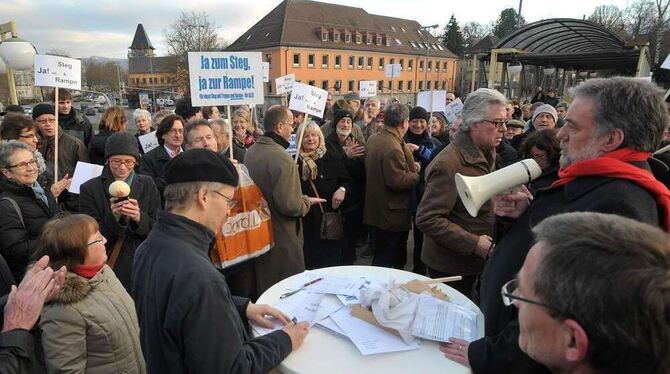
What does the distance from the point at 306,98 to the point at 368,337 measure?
3.59 metres

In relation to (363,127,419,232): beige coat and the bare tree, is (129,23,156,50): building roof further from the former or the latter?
(363,127,419,232): beige coat

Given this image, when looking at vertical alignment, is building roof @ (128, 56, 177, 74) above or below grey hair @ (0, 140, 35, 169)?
above

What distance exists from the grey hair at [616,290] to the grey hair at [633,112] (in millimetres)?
814

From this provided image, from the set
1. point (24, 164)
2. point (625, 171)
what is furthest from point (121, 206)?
point (625, 171)

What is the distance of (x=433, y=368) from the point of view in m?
1.69

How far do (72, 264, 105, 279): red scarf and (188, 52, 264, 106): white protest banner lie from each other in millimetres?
1888

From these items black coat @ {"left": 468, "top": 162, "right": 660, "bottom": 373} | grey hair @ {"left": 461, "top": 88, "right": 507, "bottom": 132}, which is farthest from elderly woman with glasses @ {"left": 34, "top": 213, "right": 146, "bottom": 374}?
grey hair @ {"left": 461, "top": 88, "right": 507, "bottom": 132}

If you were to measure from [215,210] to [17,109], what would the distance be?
21.2 ft

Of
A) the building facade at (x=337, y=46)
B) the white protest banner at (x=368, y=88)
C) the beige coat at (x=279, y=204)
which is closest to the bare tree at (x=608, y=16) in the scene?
the building facade at (x=337, y=46)

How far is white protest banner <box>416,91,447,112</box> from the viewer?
650 cm

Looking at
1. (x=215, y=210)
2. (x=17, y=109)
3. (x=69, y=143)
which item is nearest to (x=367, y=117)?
(x=69, y=143)

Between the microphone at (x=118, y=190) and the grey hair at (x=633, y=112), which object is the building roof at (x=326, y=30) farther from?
the grey hair at (x=633, y=112)

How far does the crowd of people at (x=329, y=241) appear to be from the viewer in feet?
2.95

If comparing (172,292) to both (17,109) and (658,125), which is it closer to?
(658,125)
